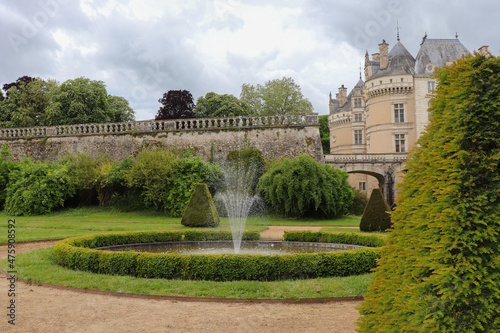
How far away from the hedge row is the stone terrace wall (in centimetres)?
1463

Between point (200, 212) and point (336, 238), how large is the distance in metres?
7.59

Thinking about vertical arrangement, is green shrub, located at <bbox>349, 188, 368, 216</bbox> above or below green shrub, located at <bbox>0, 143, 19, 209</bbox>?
below

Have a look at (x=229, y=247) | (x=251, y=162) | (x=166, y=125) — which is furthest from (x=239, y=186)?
(x=229, y=247)

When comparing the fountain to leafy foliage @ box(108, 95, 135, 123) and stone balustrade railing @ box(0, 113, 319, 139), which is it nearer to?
stone balustrade railing @ box(0, 113, 319, 139)

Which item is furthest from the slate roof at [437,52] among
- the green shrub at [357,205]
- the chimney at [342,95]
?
the green shrub at [357,205]

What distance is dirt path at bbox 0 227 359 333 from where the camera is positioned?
5078 millimetres

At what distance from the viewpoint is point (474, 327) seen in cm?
246

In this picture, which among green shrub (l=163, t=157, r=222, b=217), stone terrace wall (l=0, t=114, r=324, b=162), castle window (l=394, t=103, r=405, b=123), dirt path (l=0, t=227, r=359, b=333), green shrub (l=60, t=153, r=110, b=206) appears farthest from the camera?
castle window (l=394, t=103, r=405, b=123)

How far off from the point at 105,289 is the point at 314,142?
71.1ft

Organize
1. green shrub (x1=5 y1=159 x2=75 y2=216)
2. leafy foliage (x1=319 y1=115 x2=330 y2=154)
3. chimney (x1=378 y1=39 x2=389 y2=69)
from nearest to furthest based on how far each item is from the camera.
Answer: green shrub (x1=5 y1=159 x2=75 y2=216) < chimney (x1=378 y1=39 x2=389 y2=69) < leafy foliage (x1=319 y1=115 x2=330 y2=154)

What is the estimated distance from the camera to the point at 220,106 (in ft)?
155

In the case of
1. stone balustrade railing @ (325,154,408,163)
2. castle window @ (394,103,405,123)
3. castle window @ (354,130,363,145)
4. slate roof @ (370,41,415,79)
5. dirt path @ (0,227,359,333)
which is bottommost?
dirt path @ (0,227,359,333)

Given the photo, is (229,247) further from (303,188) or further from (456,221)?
(303,188)

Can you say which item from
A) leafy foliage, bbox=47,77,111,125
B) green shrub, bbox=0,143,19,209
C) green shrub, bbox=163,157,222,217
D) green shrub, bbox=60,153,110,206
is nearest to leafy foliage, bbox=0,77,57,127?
leafy foliage, bbox=47,77,111,125
